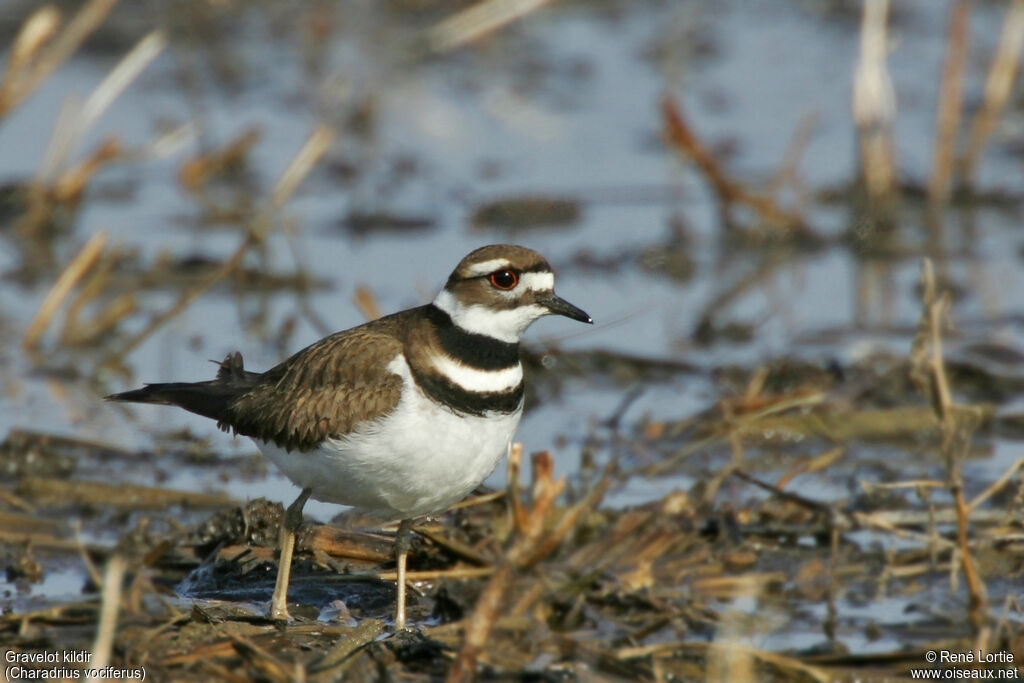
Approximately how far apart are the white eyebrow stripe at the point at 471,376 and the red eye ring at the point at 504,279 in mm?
305

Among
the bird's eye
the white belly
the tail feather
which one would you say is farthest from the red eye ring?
the tail feather

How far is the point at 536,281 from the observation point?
5.40m

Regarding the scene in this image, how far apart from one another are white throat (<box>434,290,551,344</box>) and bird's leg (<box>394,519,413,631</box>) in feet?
2.53

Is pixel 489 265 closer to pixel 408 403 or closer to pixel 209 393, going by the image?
pixel 408 403

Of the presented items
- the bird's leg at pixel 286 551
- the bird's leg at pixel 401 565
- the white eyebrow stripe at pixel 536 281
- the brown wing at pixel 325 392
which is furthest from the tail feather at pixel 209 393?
the white eyebrow stripe at pixel 536 281

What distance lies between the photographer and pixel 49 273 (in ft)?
31.4

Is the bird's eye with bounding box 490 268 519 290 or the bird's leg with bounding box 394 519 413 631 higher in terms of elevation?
the bird's eye with bounding box 490 268 519 290

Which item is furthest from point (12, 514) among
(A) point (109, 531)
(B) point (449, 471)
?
(B) point (449, 471)

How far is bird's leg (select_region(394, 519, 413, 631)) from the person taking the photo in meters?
5.38

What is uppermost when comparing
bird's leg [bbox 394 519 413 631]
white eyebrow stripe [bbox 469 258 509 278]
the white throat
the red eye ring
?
white eyebrow stripe [bbox 469 258 509 278]

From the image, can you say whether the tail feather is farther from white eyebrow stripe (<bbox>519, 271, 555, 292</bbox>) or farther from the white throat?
white eyebrow stripe (<bbox>519, 271, 555, 292</bbox>)

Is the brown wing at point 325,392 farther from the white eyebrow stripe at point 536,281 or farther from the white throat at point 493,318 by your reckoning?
the white eyebrow stripe at point 536,281

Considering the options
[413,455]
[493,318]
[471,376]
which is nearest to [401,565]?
[413,455]

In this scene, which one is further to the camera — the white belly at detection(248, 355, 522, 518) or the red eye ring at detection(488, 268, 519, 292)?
the red eye ring at detection(488, 268, 519, 292)
